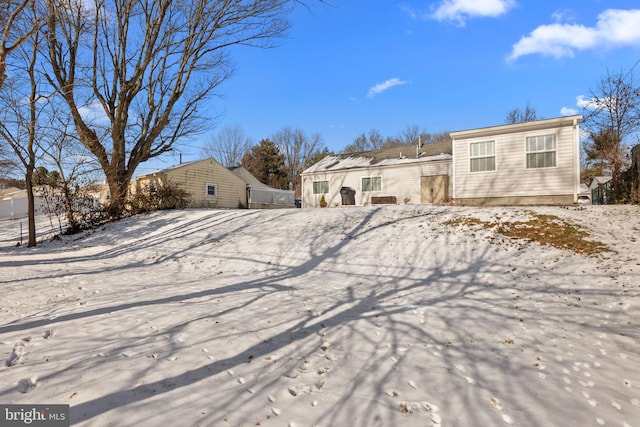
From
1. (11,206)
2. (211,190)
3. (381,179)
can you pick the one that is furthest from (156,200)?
(11,206)

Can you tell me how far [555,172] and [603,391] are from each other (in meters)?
11.8

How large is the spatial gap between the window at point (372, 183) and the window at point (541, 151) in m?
8.87

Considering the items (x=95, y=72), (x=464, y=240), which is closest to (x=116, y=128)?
(x=95, y=72)

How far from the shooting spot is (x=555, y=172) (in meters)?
12.2

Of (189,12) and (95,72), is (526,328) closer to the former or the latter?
(189,12)

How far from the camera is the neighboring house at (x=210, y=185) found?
22094 millimetres

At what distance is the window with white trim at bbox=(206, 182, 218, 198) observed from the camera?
2420 cm

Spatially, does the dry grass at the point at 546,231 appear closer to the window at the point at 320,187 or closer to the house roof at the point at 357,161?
the house roof at the point at 357,161

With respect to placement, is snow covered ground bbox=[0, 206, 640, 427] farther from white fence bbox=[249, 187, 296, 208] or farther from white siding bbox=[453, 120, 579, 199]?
white fence bbox=[249, 187, 296, 208]

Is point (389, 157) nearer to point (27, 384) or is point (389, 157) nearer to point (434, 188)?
point (434, 188)

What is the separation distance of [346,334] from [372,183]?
1722 cm

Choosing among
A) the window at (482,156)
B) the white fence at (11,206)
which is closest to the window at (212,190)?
the window at (482,156)

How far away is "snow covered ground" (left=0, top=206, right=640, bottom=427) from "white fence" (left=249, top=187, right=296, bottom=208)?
19726mm

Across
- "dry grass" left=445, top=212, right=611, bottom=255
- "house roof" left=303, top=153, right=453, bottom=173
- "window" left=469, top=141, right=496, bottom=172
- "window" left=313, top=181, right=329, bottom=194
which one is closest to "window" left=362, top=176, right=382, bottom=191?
"house roof" left=303, top=153, right=453, bottom=173
